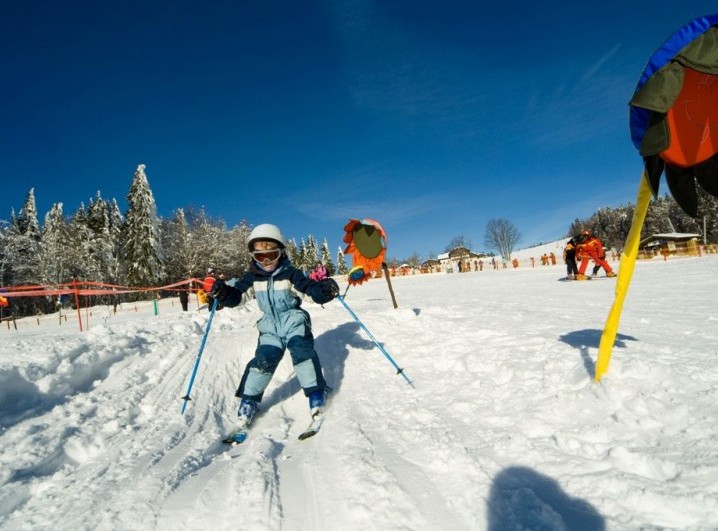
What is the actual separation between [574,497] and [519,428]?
805 mm

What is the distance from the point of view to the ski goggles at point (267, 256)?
4.20 m

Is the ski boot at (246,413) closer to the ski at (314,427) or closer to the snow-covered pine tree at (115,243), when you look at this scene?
the ski at (314,427)

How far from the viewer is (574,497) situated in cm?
192

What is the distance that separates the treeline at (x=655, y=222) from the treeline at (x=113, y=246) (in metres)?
47.7

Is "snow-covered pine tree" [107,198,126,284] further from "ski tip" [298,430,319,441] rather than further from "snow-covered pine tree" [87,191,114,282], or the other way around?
"ski tip" [298,430,319,441]

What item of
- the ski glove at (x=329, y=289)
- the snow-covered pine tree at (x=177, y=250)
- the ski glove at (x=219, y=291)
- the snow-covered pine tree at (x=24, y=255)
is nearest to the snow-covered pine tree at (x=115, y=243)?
the snow-covered pine tree at (x=177, y=250)

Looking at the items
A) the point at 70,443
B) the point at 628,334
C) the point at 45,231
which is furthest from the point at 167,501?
the point at 45,231

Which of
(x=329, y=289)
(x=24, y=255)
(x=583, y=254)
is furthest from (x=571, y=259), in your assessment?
(x=24, y=255)

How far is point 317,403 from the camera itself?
3.54 meters

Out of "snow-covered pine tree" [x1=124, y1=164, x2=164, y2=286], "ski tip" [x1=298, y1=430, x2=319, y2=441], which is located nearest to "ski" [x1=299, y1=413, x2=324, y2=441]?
"ski tip" [x1=298, y1=430, x2=319, y2=441]

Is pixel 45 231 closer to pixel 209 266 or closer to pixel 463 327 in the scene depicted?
pixel 209 266

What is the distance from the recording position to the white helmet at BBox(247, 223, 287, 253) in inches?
165

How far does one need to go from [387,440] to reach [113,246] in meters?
49.2

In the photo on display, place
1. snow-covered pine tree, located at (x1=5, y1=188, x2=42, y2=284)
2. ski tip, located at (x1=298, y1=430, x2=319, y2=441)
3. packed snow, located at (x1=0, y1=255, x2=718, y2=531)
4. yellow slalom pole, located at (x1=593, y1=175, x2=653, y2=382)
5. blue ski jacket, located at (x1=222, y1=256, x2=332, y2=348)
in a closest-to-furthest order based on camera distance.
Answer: packed snow, located at (x1=0, y1=255, x2=718, y2=531) < yellow slalom pole, located at (x1=593, y1=175, x2=653, y2=382) < ski tip, located at (x1=298, y1=430, x2=319, y2=441) < blue ski jacket, located at (x1=222, y1=256, x2=332, y2=348) < snow-covered pine tree, located at (x1=5, y1=188, x2=42, y2=284)
